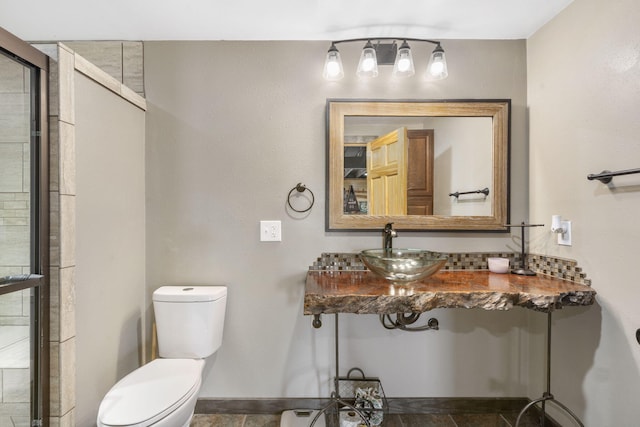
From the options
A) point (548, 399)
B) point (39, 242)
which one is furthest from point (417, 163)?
point (39, 242)

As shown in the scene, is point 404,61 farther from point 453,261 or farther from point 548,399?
point 548,399

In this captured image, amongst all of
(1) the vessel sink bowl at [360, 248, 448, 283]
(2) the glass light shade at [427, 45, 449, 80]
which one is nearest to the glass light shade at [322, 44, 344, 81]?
(2) the glass light shade at [427, 45, 449, 80]

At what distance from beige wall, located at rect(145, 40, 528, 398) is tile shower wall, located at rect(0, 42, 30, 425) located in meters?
0.63

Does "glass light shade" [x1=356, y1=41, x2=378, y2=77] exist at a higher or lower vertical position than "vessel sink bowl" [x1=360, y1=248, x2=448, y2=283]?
higher

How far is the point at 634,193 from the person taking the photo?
122 centimetres

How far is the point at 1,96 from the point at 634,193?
→ 255 centimetres

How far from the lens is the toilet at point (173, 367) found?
3.90 feet

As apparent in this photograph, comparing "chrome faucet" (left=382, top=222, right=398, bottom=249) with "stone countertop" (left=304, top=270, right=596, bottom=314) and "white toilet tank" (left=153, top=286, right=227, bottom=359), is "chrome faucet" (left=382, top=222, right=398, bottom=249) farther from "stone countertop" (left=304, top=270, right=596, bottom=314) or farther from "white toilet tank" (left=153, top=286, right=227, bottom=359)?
"white toilet tank" (left=153, top=286, right=227, bottom=359)

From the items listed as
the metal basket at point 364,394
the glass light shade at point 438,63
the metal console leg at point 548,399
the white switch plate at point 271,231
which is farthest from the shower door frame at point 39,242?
the metal console leg at point 548,399

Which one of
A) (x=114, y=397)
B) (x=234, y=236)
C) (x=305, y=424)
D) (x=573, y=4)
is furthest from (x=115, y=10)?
(x=305, y=424)

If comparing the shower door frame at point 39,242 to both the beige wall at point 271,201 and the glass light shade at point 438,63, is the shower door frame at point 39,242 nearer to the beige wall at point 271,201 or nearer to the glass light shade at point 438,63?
the beige wall at point 271,201

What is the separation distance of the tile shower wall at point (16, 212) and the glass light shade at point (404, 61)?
5.63 ft

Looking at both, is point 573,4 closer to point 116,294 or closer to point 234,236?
point 234,236

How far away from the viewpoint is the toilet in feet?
3.90
